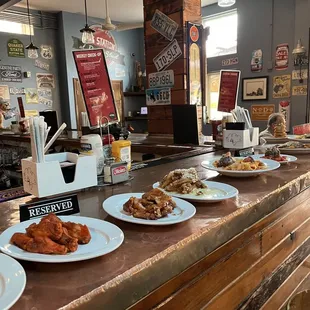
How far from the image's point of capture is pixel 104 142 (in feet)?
4.85

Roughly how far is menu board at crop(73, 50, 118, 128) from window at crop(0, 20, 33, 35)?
5.77 m

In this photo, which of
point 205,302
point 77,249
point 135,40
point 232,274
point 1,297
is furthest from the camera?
point 135,40

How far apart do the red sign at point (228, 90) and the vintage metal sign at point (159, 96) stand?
0.87 metres

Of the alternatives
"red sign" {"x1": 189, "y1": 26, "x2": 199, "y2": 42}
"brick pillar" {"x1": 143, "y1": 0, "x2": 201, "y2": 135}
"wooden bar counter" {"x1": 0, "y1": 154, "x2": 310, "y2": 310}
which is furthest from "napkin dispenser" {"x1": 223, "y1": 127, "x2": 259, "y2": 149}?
"red sign" {"x1": 189, "y1": 26, "x2": 199, "y2": 42}

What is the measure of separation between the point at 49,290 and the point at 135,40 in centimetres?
802

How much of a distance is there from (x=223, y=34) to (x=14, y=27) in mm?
4069

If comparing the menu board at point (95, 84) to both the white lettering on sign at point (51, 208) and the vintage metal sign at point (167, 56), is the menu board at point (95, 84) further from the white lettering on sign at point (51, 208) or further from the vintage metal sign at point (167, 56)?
the vintage metal sign at point (167, 56)

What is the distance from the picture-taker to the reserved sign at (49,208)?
2.85 ft

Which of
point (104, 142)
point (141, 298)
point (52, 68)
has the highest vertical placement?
point (52, 68)

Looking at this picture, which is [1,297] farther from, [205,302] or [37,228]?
[205,302]

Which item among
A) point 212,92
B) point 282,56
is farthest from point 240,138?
point 212,92

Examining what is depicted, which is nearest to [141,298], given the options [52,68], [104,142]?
[104,142]

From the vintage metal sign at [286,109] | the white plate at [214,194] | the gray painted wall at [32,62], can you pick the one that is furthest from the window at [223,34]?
the white plate at [214,194]

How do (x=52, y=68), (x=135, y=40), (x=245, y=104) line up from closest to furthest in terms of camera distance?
(x=245, y=104) → (x=52, y=68) → (x=135, y=40)
